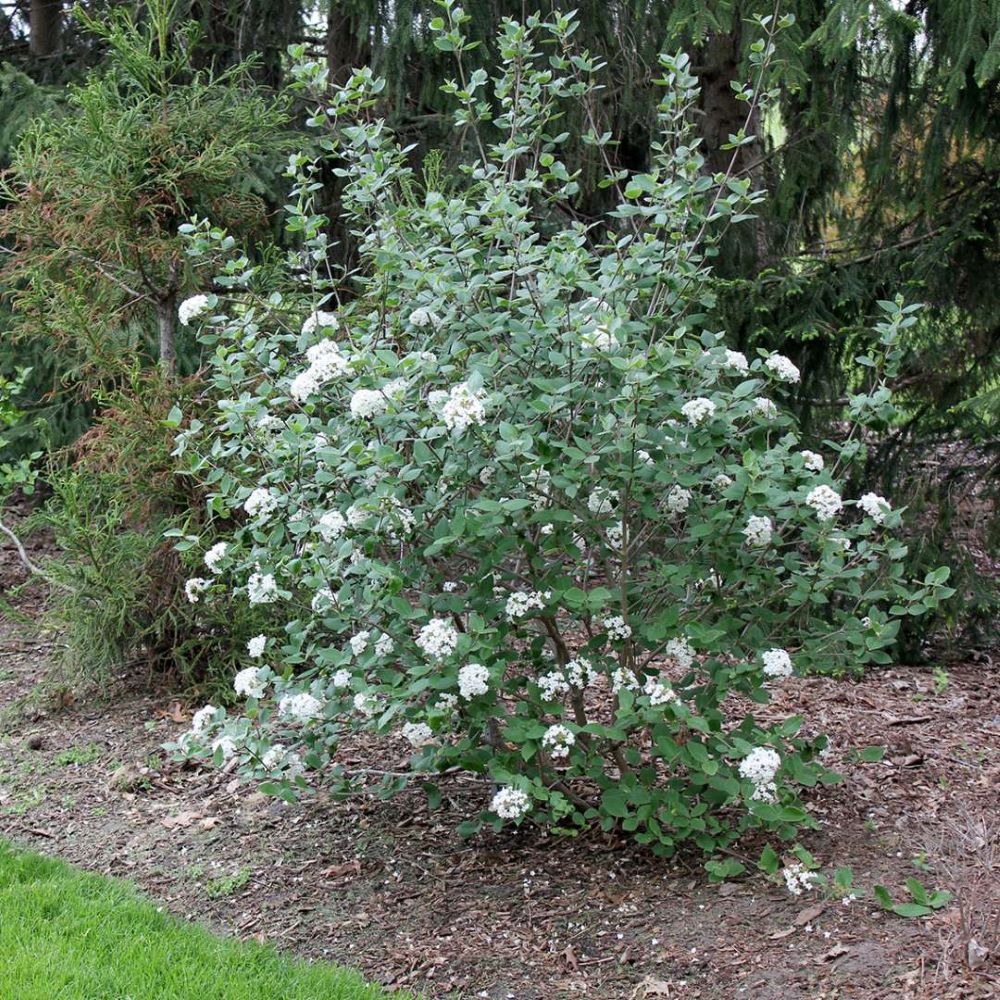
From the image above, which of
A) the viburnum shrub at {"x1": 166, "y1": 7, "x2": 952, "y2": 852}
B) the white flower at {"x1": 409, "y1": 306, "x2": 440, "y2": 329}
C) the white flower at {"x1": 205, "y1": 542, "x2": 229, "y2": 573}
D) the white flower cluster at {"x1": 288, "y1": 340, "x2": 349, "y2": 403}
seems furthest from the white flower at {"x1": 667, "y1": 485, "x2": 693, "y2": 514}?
the white flower at {"x1": 205, "y1": 542, "x2": 229, "y2": 573}

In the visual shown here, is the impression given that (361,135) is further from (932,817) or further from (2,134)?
(2,134)

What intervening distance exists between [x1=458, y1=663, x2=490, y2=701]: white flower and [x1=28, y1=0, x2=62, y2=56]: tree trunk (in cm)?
734

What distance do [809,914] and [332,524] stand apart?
1631 millimetres

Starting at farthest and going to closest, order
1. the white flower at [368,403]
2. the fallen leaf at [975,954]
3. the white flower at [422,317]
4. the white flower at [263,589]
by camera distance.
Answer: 1. the white flower at [263,589]
2. the white flower at [422,317]
3. the white flower at [368,403]
4. the fallen leaf at [975,954]

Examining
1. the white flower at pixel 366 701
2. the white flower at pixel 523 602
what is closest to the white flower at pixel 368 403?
the white flower at pixel 523 602

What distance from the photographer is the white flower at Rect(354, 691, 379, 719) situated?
3051 mm

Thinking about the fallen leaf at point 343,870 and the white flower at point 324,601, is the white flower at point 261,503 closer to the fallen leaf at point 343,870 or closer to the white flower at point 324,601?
the white flower at point 324,601

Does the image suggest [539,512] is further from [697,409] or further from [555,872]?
[555,872]

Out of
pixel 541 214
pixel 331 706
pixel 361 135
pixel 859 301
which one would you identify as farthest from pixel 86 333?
pixel 859 301

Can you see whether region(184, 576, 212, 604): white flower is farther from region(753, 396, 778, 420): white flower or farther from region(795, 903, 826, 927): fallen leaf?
region(795, 903, 826, 927): fallen leaf

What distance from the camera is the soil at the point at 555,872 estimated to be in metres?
2.86

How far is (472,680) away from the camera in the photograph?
291 centimetres

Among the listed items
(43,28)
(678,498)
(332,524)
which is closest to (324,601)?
(332,524)

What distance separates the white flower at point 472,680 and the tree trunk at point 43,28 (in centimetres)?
734
